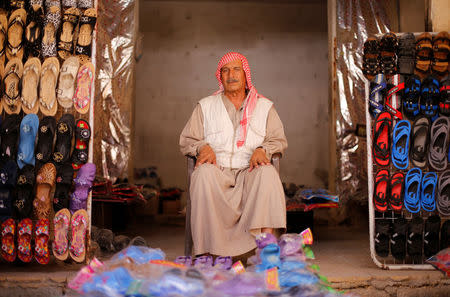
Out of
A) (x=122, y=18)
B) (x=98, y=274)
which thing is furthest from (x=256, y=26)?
(x=98, y=274)

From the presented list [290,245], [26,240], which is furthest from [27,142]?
[290,245]

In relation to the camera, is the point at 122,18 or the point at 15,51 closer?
the point at 15,51

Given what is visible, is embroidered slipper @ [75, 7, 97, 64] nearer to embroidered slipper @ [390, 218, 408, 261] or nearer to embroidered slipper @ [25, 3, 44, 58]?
embroidered slipper @ [25, 3, 44, 58]

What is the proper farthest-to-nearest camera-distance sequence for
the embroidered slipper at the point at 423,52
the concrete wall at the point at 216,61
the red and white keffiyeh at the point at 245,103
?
the concrete wall at the point at 216,61 < the red and white keffiyeh at the point at 245,103 < the embroidered slipper at the point at 423,52

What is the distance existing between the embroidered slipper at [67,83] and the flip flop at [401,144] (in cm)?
219

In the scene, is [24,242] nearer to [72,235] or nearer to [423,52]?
[72,235]

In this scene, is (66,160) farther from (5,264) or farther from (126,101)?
(126,101)

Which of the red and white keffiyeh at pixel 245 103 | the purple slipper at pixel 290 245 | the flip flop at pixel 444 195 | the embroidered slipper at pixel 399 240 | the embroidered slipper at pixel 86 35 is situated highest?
the embroidered slipper at pixel 86 35

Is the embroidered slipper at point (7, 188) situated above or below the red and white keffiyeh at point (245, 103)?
below

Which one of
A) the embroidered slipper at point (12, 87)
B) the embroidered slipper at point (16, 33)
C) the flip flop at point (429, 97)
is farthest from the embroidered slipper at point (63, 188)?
the flip flop at point (429, 97)

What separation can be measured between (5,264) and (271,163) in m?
1.93

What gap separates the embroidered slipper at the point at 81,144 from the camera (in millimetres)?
3262

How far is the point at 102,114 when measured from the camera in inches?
215

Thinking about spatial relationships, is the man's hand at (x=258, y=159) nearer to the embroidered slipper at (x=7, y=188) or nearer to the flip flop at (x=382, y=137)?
the flip flop at (x=382, y=137)
